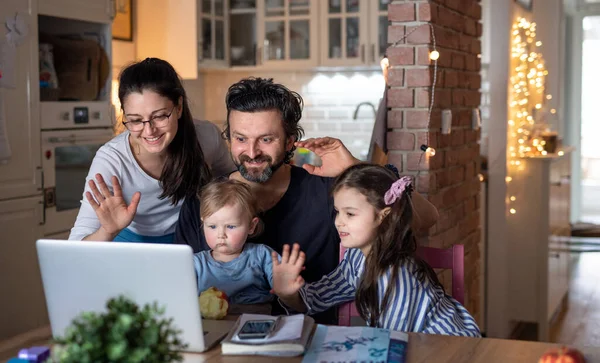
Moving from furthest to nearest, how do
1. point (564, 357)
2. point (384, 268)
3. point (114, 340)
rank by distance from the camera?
point (384, 268) → point (564, 357) → point (114, 340)

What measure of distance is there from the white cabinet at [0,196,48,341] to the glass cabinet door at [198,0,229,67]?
197 cm

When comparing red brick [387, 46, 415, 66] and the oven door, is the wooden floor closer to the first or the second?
red brick [387, 46, 415, 66]

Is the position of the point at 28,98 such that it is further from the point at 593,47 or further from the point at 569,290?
the point at 593,47

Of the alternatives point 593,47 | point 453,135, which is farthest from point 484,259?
point 593,47

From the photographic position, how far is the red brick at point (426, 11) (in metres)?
3.27

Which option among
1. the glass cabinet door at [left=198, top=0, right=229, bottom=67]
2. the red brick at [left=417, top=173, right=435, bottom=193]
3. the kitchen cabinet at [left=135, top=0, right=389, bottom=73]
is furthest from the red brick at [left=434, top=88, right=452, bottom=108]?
the glass cabinet door at [left=198, top=0, right=229, bottom=67]

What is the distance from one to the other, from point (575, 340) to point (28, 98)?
3.40 meters

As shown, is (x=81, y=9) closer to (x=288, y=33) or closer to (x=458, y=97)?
(x=288, y=33)

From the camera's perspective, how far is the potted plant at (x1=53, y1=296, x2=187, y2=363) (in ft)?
3.59

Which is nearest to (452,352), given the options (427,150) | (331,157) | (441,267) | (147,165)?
(441,267)

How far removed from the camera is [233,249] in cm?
237

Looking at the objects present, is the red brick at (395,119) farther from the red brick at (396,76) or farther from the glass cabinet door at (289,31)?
the glass cabinet door at (289,31)

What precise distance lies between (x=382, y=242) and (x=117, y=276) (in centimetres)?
88

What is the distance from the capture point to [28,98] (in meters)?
3.92
